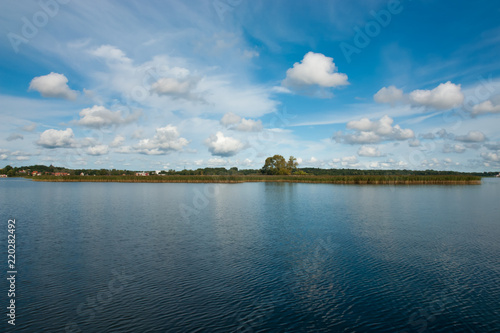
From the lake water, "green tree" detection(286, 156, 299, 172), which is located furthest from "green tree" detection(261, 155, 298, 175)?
the lake water

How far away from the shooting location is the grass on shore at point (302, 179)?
76.8m

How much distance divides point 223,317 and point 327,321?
3.09 metres

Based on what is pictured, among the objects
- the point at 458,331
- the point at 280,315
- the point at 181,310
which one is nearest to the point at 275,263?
the point at 280,315

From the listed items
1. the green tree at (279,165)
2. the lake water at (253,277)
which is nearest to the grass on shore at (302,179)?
the green tree at (279,165)

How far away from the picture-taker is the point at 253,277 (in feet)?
39.2

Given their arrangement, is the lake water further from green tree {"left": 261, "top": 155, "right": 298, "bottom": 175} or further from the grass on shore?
green tree {"left": 261, "top": 155, "right": 298, "bottom": 175}

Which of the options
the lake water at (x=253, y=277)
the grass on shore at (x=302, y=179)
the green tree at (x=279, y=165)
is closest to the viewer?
the lake water at (x=253, y=277)

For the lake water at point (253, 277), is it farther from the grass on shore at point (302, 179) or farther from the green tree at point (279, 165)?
the green tree at point (279, 165)

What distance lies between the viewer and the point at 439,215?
2775cm

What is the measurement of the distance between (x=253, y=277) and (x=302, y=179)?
86.1m

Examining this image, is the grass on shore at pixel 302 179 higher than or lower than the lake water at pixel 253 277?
higher

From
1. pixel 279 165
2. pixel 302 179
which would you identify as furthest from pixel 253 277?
pixel 279 165

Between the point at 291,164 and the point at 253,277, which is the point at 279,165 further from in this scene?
the point at 253,277

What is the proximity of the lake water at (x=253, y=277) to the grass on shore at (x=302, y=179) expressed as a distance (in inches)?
2253
